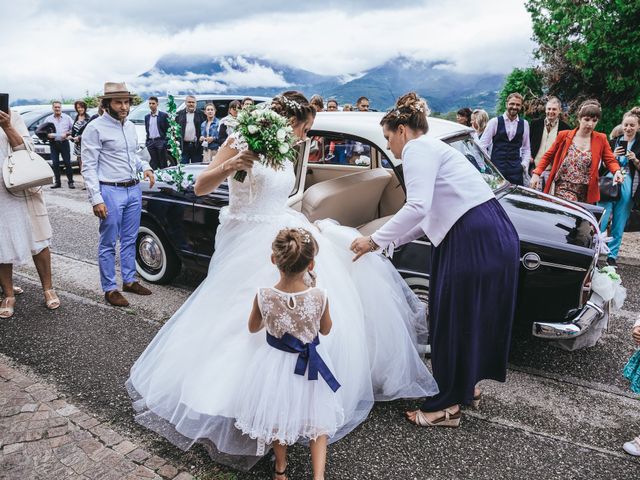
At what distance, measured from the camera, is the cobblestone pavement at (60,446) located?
2.79 m

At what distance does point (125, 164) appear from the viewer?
5086 millimetres

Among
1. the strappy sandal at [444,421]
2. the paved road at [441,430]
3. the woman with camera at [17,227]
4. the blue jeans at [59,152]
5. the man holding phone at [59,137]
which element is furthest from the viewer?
the blue jeans at [59,152]

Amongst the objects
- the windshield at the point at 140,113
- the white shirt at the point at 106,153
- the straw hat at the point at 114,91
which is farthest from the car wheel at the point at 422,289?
the windshield at the point at 140,113

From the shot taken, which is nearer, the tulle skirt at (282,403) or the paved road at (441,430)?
the tulle skirt at (282,403)

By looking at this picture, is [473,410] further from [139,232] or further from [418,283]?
[139,232]

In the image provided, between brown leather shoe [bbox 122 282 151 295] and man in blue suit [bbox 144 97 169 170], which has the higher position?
man in blue suit [bbox 144 97 169 170]

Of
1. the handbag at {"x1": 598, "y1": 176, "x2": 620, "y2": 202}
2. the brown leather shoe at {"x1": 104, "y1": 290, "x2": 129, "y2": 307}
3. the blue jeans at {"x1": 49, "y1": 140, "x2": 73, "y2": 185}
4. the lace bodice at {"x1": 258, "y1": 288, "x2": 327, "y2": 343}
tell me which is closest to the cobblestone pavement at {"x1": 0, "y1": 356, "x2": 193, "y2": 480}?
the lace bodice at {"x1": 258, "y1": 288, "x2": 327, "y2": 343}

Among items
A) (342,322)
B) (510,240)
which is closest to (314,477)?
(342,322)

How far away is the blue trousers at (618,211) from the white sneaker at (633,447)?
3.84m

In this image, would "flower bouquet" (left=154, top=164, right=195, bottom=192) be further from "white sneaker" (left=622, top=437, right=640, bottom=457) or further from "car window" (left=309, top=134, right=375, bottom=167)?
"white sneaker" (left=622, top=437, right=640, bottom=457)

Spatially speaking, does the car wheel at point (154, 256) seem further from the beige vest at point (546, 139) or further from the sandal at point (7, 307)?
the beige vest at point (546, 139)

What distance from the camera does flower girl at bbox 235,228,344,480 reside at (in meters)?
2.60

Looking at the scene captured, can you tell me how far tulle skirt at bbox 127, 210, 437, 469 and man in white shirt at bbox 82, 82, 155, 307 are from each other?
2013 mm

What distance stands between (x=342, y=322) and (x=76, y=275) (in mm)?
4440
